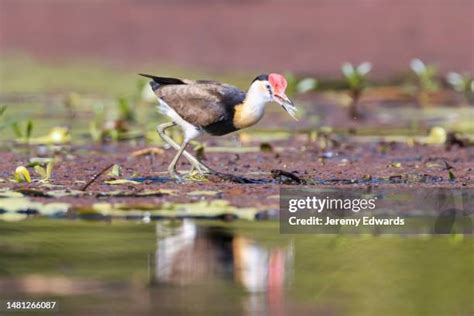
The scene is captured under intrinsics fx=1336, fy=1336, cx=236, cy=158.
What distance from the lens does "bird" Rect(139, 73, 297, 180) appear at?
8.81 m

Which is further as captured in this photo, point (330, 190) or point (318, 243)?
point (330, 190)

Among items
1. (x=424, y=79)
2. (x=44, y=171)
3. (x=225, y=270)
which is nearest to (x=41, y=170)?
(x=44, y=171)

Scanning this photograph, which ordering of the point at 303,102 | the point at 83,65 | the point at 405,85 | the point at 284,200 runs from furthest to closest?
1. the point at 83,65
2. the point at 405,85
3. the point at 303,102
4. the point at 284,200

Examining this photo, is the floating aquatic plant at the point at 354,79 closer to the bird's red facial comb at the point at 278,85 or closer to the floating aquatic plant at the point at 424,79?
the floating aquatic plant at the point at 424,79

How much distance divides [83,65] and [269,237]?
14042 millimetres

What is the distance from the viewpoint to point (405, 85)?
17875 mm

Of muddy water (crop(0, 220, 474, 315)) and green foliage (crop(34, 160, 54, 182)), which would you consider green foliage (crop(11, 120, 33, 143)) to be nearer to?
green foliage (crop(34, 160, 54, 182))

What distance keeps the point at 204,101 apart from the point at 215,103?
0.26 feet

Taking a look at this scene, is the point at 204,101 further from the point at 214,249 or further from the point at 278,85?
the point at 214,249

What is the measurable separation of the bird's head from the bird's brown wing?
0.18m

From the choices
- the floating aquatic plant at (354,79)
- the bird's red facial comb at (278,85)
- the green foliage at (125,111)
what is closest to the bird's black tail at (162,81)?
the bird's red facial comb at (278,85)

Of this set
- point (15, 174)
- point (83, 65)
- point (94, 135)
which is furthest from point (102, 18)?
point (15, 174)

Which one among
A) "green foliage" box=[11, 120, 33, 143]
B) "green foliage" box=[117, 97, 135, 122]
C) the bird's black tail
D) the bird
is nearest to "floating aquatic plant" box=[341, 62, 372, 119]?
"green foliage" box=[117, 97, 135, 122]

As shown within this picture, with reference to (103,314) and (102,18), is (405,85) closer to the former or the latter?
(102,18)
